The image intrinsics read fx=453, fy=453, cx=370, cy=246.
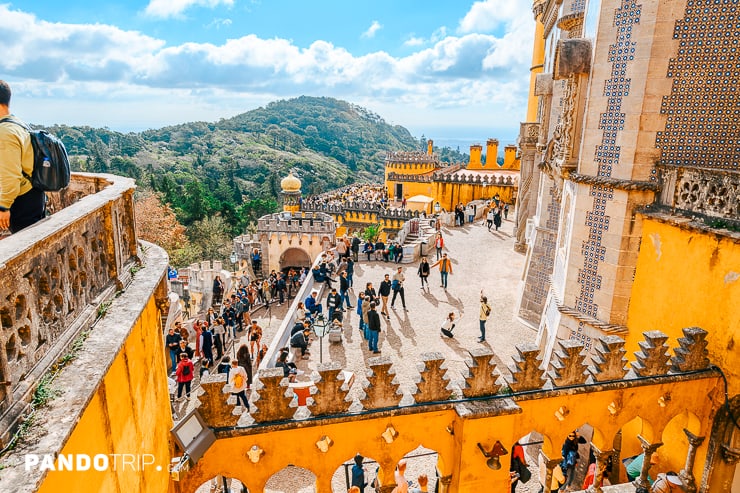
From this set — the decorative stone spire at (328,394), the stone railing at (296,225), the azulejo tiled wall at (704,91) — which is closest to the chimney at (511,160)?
the stone railing at (296,225)

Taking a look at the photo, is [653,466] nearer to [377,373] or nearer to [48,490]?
[377,373]

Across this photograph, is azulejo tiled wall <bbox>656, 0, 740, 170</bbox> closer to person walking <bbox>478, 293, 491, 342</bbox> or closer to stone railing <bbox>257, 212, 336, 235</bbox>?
person walking <bbox>478, 293, 491, 342</bbox>

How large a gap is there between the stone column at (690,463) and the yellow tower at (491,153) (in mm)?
31465

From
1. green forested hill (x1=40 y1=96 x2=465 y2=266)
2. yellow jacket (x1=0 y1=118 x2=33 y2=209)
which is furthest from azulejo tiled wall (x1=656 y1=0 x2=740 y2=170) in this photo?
green forested hill (x1=40 y1=96 x2=465 y2=266)

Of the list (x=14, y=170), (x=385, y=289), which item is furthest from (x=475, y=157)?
(x=14, y=170)

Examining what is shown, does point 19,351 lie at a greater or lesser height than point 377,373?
greater

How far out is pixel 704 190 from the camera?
605 centimetres

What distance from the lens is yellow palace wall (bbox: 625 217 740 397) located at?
5.72 metres

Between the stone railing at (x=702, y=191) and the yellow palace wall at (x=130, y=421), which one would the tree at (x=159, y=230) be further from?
the stone railing at (x=702, y=191)

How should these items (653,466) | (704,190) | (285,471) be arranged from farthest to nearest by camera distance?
(285,471) → (653,466) → (704,190)

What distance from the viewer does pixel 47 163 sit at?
9.39 feet

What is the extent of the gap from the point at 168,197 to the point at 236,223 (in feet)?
26.3

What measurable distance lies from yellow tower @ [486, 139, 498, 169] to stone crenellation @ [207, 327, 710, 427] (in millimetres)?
31568

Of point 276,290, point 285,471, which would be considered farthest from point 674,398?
point 276,290
